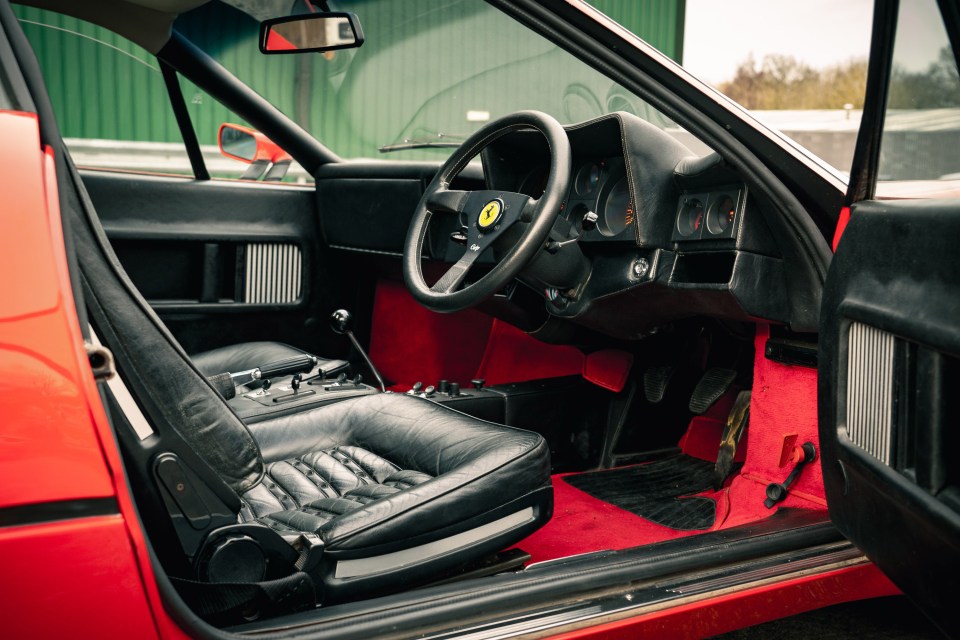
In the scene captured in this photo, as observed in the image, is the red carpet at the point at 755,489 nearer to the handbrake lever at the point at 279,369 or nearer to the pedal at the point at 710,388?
the pedal at the point at 710,388

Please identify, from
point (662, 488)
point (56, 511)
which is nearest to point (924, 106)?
point (56, 511)

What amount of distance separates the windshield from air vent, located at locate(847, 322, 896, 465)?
3.18 feet

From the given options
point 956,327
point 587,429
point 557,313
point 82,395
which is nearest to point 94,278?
point 82,395

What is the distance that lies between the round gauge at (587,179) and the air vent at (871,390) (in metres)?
1.16

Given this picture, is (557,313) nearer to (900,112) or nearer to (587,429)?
(587,429)

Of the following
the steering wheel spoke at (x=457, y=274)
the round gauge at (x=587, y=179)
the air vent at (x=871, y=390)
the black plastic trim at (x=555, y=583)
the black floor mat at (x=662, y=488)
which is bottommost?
the black floor mat at (x=662, y=488)

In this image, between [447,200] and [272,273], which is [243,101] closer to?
[272,273]

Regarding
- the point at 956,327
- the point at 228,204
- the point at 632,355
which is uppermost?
the point at 228,204

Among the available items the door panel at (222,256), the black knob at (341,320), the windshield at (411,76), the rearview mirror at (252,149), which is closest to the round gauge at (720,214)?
the windshield at (411,76)

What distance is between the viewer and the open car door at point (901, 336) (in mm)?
979

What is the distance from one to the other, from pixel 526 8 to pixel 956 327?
797 millimetres

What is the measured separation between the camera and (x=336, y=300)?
3160 mm

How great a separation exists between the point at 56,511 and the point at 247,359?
1.72 meters

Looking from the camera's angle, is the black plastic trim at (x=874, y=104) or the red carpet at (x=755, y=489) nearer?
the black plastic trim at (x=874, y=104)
